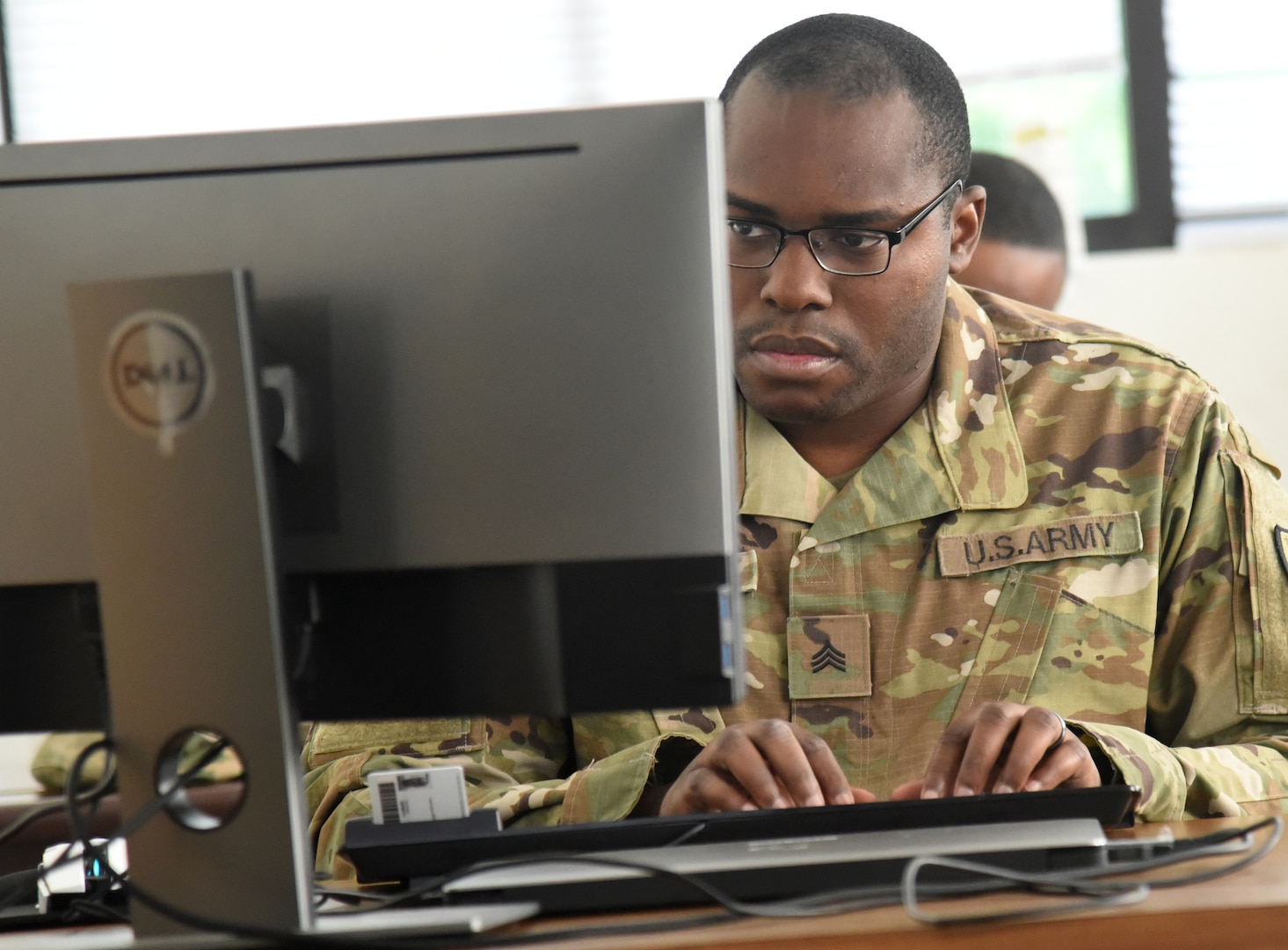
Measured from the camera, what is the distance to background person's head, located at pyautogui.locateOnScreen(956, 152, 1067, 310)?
2494 mm

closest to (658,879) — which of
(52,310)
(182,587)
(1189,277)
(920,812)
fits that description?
(920,812)

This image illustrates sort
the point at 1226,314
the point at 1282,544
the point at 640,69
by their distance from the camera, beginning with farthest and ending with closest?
the point at 640,69 → the point at 1226,314 → the point at 1282,544

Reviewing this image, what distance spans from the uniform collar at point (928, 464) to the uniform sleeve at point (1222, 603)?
165 mm

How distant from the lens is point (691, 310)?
0.72 metres

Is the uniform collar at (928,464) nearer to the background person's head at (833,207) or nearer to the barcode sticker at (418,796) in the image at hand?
the background person's head at (833,207)

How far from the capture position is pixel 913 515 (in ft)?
4.61

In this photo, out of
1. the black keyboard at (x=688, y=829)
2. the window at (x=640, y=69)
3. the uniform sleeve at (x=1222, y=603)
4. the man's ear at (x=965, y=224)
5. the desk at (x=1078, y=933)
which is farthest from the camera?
the window at (x=640, y=69)

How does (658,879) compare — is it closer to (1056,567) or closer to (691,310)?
(691,310)

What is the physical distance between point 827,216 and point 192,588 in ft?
2.72

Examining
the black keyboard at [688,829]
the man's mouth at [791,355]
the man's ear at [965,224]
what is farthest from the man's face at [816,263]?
the black keyboard at [688,829]

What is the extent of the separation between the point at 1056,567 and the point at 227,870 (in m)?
0.91

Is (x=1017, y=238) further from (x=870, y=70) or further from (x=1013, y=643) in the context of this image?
(x=1013, y=643)

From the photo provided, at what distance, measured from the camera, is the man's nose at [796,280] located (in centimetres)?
135

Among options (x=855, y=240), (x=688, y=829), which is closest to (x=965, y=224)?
(x=855, y=240)
